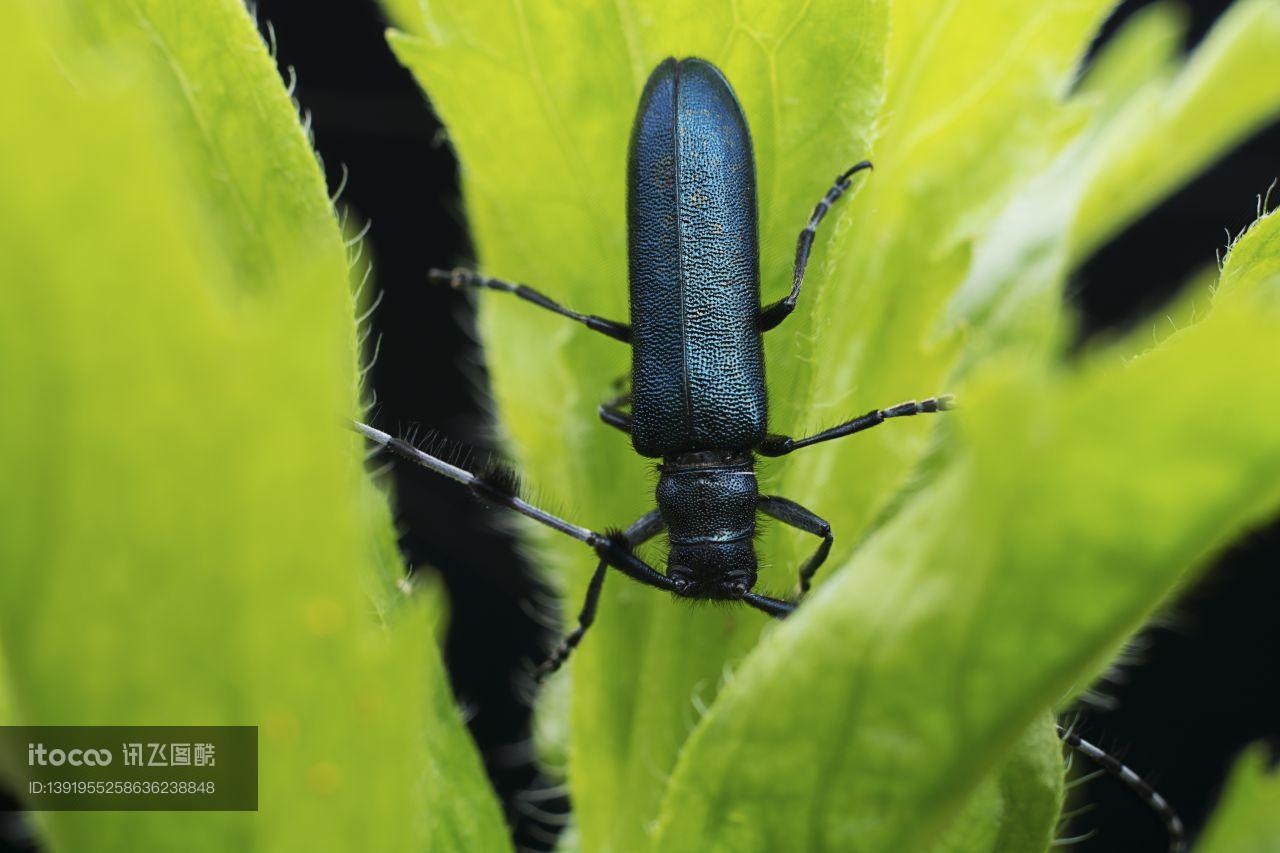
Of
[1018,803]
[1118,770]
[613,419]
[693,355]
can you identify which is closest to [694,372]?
[693,355]

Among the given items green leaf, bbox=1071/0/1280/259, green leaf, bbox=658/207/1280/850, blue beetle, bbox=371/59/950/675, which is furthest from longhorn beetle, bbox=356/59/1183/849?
green leaf, bbox=658/207/1280/850

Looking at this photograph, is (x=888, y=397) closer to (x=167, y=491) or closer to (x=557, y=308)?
(x=557, y=308)

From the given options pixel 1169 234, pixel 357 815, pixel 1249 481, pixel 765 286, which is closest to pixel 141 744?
pixel 357 815

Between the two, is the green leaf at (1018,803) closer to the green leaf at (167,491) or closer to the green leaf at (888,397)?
the green leaf at (888,397)

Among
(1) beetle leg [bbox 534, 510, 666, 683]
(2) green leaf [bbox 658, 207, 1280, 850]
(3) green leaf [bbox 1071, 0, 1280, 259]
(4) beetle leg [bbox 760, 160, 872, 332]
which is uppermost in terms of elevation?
(3) green leaf [bbox 1071, 0, 1280, 259]

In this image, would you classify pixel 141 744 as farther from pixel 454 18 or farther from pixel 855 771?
pixel 454 18

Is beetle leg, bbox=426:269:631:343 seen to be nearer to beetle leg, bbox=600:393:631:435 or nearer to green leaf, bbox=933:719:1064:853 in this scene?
beetle leg, bbox=600:393:631:435

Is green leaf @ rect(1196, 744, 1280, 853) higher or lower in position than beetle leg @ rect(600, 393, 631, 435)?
lower
